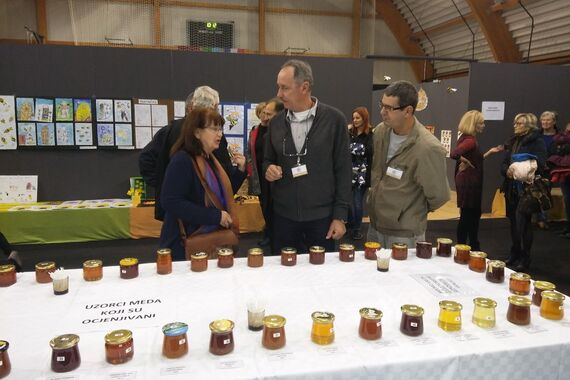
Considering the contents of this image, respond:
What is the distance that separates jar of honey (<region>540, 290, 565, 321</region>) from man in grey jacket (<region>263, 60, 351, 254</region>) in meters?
1.04

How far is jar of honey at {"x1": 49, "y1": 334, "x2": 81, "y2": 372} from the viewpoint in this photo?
3.10 ft

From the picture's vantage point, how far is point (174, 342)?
3.31 ft

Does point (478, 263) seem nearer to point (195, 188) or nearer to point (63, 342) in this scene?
point (195, 188)

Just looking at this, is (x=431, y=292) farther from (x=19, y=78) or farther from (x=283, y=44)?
(x=283, y=44)

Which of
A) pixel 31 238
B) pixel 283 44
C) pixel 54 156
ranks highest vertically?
pixel 283 44

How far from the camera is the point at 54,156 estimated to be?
16.2ft

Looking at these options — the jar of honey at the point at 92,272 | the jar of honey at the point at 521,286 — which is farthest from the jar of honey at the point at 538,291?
the jar of honey at the point at 92,272

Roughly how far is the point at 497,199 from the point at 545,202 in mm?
2941

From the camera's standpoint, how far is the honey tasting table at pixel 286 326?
993 millimetres

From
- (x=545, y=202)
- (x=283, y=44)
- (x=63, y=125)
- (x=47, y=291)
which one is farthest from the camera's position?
(x=283, y=44)

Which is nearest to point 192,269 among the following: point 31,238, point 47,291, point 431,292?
point 47,291

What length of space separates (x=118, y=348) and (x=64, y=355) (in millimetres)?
110

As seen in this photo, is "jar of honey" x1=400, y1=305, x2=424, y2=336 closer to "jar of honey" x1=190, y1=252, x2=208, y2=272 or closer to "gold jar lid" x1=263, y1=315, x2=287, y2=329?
"gold jar lid" x1=263, y1=315, x2=287, y2=329

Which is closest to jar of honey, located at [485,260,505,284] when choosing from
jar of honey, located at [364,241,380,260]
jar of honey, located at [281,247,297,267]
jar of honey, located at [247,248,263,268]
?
jar of honey, located at [364,241,380,260]
